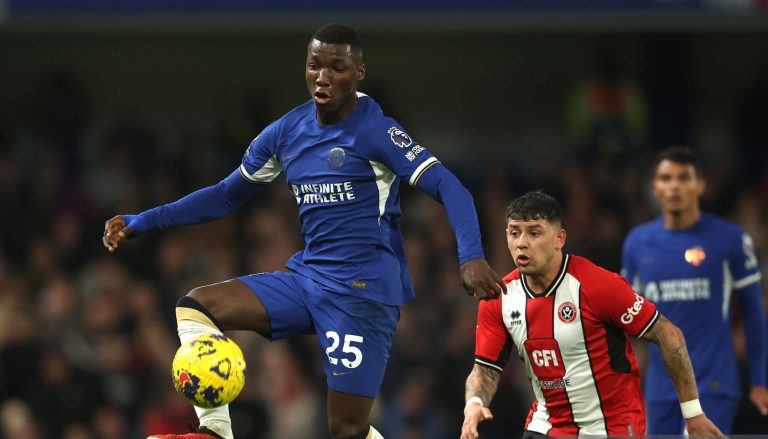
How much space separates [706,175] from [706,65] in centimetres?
198

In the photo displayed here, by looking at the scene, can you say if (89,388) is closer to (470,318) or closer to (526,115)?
(470,318)

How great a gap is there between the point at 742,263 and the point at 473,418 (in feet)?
8.14

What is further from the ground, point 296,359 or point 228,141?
point 228,141

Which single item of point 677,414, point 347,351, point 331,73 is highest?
point 331,73

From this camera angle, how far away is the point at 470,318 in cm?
1109

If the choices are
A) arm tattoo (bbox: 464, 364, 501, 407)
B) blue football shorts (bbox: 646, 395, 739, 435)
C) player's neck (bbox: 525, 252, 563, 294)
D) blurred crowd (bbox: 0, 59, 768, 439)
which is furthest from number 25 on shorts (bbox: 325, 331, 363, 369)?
blurred crowd (bbox: 0, 59, 768, 439)

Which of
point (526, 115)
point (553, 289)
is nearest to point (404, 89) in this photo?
point (526, 115)

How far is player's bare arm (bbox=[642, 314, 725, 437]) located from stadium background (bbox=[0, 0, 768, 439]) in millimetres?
3836

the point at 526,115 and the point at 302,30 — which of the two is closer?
the point at 302,30

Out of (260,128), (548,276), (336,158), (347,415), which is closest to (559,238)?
(548,276)

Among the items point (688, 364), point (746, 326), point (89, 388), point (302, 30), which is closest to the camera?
point (688, 364)

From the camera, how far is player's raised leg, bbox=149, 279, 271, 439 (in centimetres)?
580

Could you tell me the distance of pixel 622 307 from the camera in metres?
5.92

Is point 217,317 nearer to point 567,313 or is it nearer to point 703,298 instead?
point 567,313
